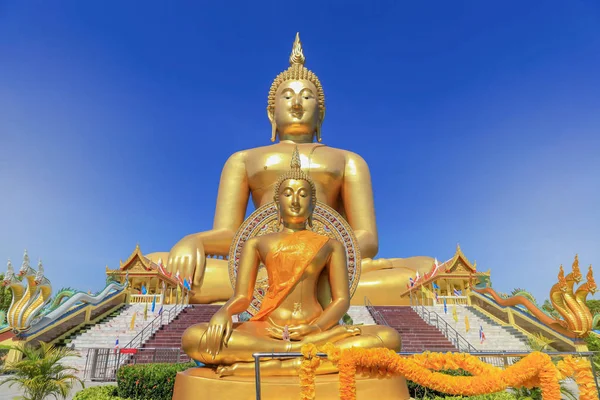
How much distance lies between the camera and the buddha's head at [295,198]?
4.83 m

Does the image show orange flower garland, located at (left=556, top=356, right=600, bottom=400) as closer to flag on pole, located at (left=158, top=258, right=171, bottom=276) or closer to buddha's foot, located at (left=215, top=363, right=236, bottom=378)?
buddha's foot, located at (left=215, top=363, right=236, bottom=378)

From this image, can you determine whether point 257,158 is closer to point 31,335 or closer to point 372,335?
point 31,335

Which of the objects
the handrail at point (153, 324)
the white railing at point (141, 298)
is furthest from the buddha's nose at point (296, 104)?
the white railing at point (141, 298)

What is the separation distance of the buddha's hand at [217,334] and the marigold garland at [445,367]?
55.5 inches

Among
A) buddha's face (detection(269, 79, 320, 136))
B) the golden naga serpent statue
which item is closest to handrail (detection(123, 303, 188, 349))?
buddha's face (detection(269, 79, 320, 136))

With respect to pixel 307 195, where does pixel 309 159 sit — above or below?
above

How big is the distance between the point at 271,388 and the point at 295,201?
207 centimetres

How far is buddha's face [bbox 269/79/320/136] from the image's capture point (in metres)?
13.2

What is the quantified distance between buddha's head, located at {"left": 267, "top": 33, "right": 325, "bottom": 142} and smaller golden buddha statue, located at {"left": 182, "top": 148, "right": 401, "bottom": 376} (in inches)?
336

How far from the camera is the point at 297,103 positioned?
12992mm

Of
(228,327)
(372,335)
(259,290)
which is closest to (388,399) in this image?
(372,335)

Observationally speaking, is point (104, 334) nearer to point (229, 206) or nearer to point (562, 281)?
point (229, 206)

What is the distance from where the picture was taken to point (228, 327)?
3.82 m

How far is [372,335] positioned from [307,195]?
1703mm
